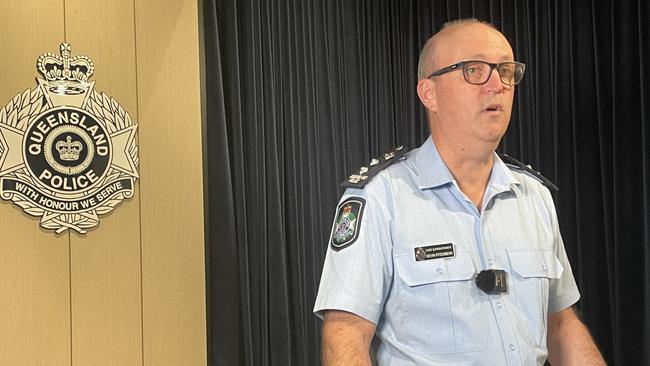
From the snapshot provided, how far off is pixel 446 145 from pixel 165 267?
1540mm

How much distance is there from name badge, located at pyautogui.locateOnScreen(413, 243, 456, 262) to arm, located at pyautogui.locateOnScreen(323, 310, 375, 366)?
0.17m

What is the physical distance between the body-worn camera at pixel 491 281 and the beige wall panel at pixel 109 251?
160 centimetres

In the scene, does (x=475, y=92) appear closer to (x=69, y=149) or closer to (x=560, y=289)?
(x=560, y=289)

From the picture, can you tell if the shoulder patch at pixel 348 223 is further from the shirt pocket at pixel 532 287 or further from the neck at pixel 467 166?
the shirt pocket at pixel 532 287

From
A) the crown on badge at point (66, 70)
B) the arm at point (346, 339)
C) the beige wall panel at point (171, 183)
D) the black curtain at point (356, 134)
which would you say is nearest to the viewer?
the arm at point (346, 339)

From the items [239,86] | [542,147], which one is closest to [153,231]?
[239,86]

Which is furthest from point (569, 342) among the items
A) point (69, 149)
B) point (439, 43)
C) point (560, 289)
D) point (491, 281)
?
point (69, 149)

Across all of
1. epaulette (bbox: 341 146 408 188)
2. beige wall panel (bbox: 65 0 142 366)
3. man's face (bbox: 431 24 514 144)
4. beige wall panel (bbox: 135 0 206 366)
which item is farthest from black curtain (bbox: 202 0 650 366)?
man's face (bbox: 431 24 514 144)

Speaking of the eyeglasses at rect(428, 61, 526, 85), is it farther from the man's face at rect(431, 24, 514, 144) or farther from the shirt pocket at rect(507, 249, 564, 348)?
the shirt pocket at rect(507, 249, 564, 348)

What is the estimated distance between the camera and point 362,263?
1505mm

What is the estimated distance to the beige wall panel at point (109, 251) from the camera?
2.68 metres

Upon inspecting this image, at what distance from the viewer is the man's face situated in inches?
63.9

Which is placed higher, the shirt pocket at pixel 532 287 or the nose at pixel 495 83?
the nose at pixel 495 83

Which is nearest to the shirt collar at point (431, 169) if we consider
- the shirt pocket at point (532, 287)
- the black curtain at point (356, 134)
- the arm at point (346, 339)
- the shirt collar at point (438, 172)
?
the shirt collar at point (438, 172)
